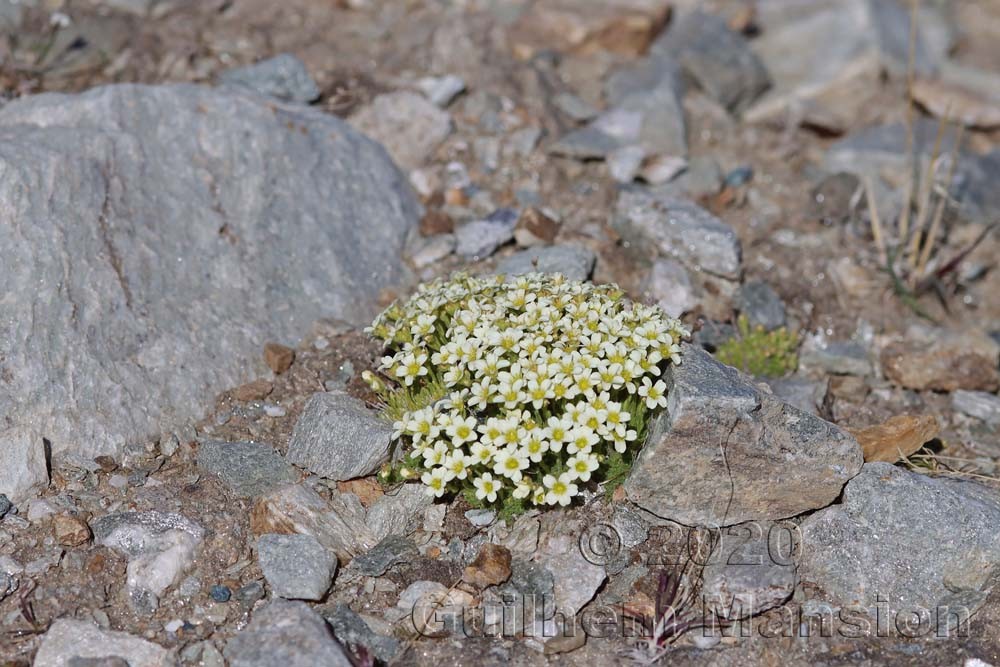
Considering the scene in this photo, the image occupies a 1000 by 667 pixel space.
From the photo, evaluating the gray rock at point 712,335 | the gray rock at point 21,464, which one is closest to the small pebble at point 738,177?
the gray rock at point 712,335

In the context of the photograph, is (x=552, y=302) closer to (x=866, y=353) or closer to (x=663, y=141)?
(x=866, y=353)

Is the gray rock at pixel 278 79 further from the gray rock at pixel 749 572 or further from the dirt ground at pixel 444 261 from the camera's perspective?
the gray rock at pixel 749 572

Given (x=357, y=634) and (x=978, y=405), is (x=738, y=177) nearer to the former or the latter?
(x=978, y=405)

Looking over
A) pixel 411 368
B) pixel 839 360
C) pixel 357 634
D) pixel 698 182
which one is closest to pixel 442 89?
pixel 698 182

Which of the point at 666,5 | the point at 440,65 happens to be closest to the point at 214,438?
the point at 440,65

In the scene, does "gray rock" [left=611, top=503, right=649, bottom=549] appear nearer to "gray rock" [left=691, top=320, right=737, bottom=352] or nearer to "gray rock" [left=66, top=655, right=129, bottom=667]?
"gray rock" [left=691, top=320, right=737, bottom=352]

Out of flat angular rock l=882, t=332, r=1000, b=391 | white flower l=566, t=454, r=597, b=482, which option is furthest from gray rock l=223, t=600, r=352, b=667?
flat angular rock l=882, t=332, r=1000, b=391
